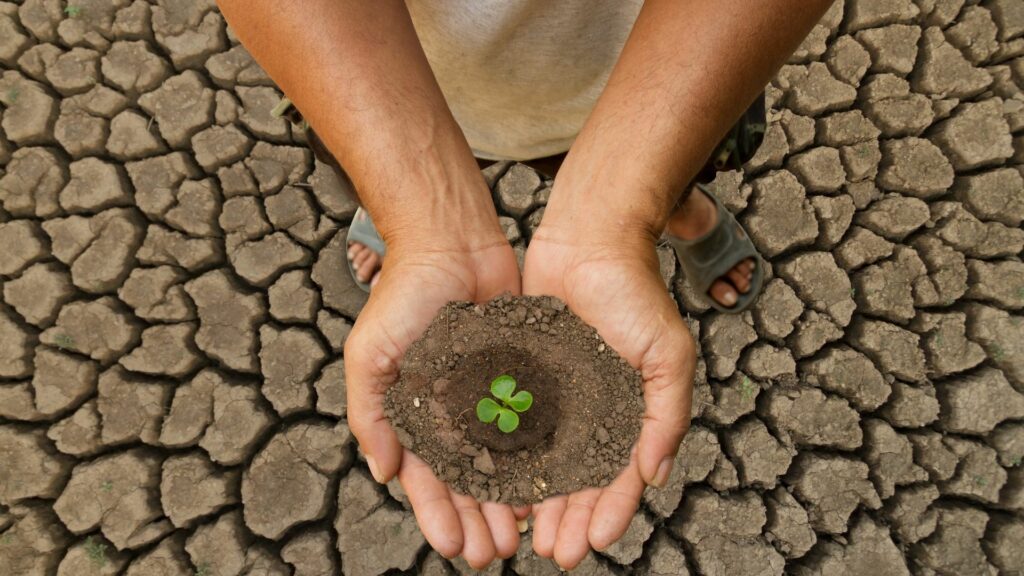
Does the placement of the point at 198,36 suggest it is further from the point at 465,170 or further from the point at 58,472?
the point at 465,170

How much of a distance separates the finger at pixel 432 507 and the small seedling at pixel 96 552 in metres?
1.18

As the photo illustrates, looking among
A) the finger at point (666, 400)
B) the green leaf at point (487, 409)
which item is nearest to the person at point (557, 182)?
the finger at point (666, 400)

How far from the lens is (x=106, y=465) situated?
2.04 m

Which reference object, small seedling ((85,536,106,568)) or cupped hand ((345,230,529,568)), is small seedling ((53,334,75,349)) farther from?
cupped hand ((345,230,529,568))

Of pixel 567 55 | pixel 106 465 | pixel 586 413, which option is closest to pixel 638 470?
pixel 586 413

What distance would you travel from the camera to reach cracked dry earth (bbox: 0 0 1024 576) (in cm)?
198

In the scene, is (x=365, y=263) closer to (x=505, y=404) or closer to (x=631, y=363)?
(x=505, y=404)

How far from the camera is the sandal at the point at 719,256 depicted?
2.13 metres

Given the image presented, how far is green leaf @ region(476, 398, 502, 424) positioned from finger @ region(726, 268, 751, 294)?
1132mm

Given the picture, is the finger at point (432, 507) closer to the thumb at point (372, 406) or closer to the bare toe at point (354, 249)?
the thumb at point (372, 406)

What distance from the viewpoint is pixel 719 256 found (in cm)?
215

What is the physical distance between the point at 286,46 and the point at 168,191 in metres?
1.40

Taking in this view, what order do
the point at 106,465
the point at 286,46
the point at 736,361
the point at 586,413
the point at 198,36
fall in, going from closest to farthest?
the point at 286,46 → the point at 586,413 → the point at 106,465 → the point at 736,361 → the point at 198,36

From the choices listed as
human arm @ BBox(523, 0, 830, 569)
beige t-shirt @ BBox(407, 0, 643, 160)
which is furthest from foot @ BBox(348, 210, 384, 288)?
human arm @ BBox(523, 0, 830, 569)
